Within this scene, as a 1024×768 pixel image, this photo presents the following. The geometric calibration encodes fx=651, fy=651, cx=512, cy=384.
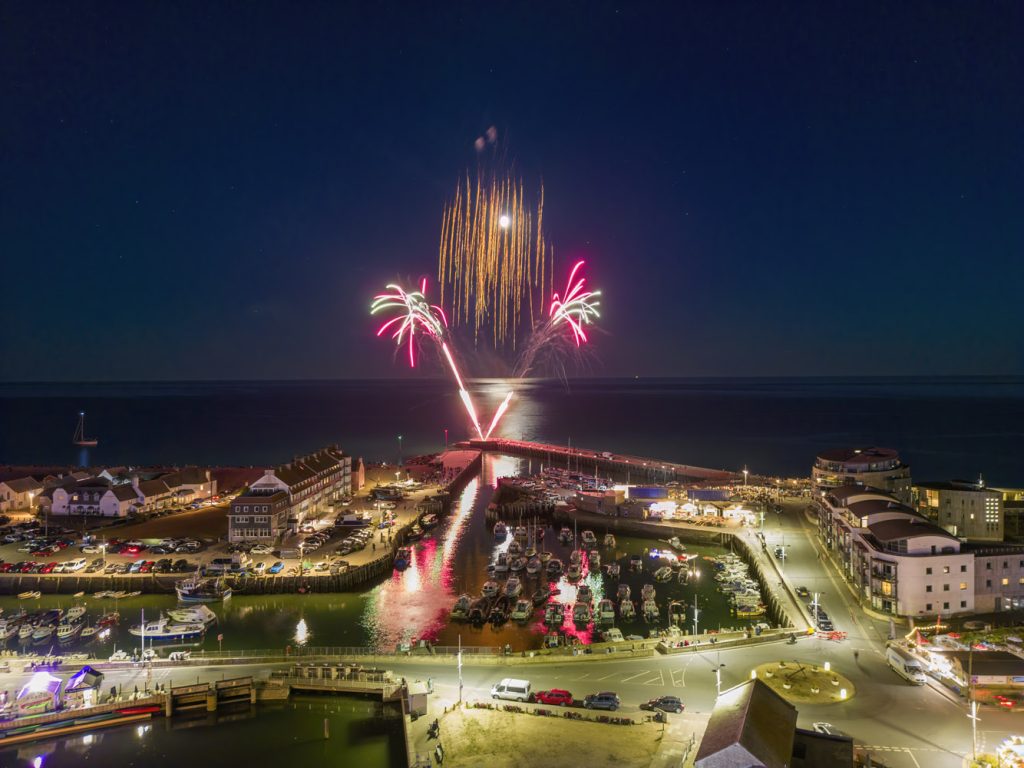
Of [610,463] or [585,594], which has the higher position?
[610,463]

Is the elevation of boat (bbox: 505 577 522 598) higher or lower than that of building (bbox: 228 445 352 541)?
lower

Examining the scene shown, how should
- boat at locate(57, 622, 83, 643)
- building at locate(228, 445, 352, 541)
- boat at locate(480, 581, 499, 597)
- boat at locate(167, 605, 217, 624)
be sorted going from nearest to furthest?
boat at locate(57, 622, 83, 643) → boat at locate(167, 605, 217, 624) → boat at locate(480, 581, 499, 597) → building at locate(228, 445, 352, 541)

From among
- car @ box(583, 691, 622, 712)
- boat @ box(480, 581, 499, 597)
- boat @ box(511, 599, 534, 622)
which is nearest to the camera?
→ car @ box(583, 691, 622, 712)

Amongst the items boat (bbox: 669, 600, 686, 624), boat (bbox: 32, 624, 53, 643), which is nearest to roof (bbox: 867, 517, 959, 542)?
boat (bbox: 669, 600, 686, 624)

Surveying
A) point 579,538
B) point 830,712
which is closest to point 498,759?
point 830,712

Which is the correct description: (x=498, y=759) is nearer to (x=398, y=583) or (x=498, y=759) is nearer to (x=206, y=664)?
(x=206, y=664)

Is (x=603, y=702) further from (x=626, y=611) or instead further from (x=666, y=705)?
(x=626, y=611)

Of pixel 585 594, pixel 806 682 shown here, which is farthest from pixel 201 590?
pixel 806 682

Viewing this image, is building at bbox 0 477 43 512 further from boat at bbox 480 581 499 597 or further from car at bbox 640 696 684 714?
car at bbox 640 696 684 714
